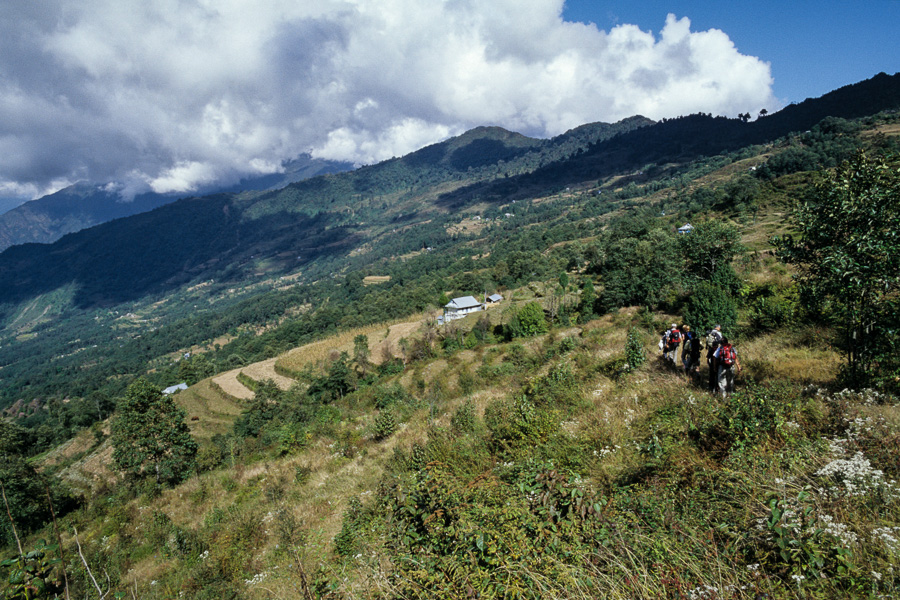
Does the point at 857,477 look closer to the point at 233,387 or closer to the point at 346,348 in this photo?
the point at 346,348

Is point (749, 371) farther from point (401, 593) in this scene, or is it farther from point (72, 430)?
point (72, 430)

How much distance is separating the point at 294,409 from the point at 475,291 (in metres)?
55.3

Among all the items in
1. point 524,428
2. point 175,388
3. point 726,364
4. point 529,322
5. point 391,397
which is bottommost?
point 175,388

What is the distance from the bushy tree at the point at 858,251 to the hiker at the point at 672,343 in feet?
13.6

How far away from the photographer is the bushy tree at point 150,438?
22.6 metres

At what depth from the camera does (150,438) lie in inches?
913

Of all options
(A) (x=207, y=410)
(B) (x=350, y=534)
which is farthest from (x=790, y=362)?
(A) (x=207, y=410)

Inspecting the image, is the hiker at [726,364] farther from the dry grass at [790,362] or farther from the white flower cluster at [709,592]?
the white flower cluster at [709,592]

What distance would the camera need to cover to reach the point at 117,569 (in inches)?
360

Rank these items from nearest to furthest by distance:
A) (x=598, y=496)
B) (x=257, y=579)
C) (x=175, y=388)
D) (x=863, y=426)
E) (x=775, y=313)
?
1. (x=598, y=496)
2. (x=863, y=426)
3. (x=257, y=579)
4. (x=775, y=313)
5. (x=175, y=388)

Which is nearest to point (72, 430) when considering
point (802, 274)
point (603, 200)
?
point (802, 274)

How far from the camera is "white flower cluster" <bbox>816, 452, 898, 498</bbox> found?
389cm

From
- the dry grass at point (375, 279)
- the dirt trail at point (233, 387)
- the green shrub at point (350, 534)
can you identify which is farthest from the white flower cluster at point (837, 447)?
the dry grass at point (375, 279)

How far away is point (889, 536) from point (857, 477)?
46.1 inches
